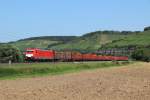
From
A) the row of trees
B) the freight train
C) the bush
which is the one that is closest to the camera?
the row of trees

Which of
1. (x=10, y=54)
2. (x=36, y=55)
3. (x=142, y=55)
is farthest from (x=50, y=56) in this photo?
(x=142, y=55)

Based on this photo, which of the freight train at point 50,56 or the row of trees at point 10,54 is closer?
the row of trees at point 10,54

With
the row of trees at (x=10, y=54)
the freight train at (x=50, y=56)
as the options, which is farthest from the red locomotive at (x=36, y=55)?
the row of trees at (x=10, y=54)

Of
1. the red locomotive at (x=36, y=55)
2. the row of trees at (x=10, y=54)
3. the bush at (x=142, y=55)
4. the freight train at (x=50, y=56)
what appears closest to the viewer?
the row of trees at (x=10, y=54)

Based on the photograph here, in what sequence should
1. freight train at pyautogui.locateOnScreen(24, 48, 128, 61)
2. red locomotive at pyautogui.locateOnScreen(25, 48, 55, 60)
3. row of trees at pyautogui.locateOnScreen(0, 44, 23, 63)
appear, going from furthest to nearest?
freight train at pyautogui.locateOnScreen(24, 48, 128, 61)
red locomotive at pyautogui.locateOnScreen(25, 48, 55, 60)
row of trees at pyautogui.locateOnScreen(0, 44, 23, 63)

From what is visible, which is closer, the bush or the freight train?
the freight train

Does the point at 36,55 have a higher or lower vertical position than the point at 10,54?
lower

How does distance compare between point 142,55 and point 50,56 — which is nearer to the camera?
point 50,56

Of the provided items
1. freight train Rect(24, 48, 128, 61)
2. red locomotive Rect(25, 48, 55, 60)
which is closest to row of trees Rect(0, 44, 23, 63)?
red locomotive Rect(25, 48, 55, 60)

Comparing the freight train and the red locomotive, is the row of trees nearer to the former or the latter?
the red locomotive

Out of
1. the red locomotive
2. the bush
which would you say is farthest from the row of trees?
the bush

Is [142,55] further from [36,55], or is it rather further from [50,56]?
[36,55]

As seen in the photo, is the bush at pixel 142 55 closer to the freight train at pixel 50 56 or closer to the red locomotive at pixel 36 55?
the freight train at pixel 50 56

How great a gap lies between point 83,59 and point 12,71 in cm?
5200
